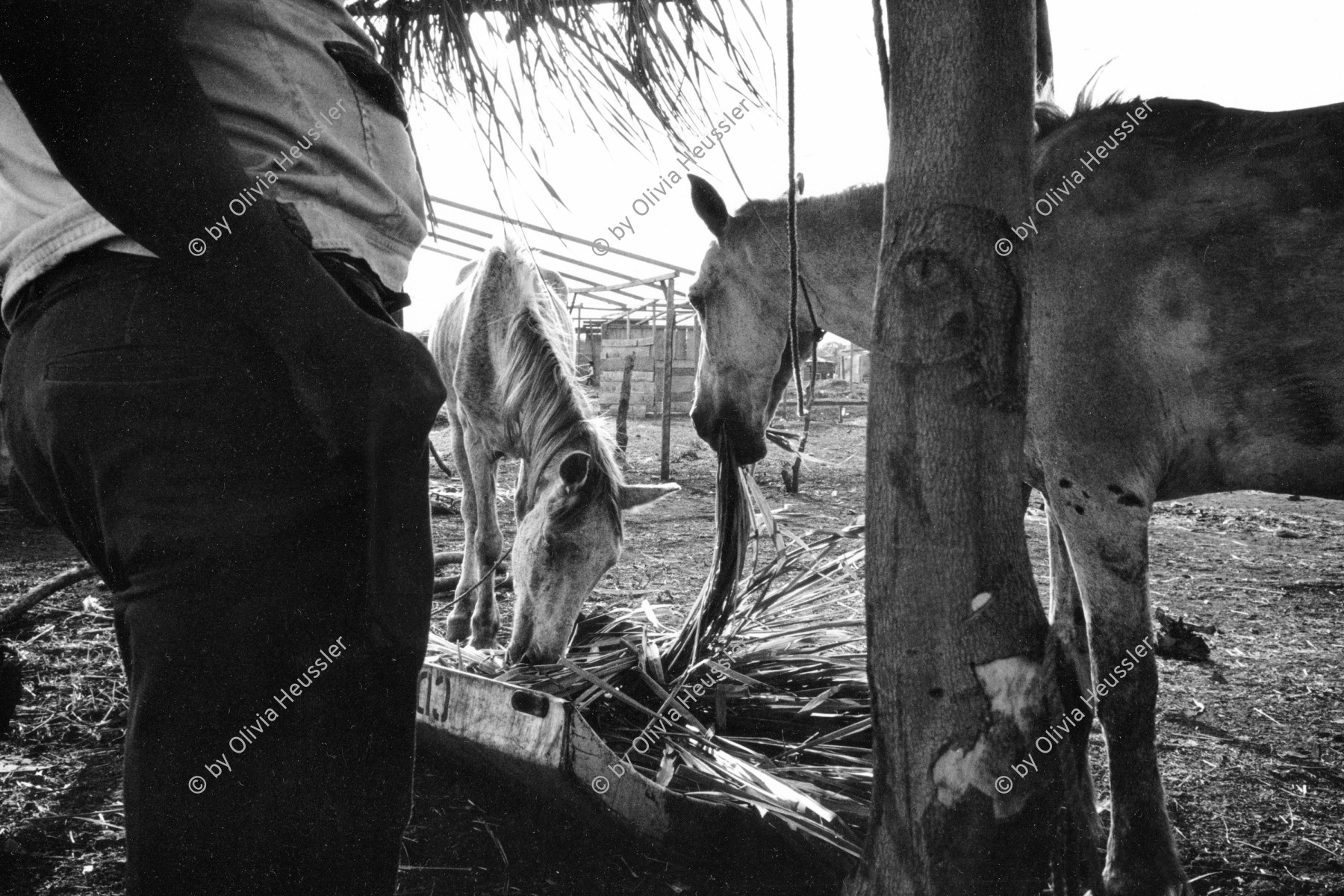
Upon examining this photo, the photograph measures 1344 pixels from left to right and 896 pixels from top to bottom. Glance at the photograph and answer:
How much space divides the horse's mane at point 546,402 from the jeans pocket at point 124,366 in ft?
9.01

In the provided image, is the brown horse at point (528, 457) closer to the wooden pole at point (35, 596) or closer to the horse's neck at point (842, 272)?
the horse's neck at point (842, 272)

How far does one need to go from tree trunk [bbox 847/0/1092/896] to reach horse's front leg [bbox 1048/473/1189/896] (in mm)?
971

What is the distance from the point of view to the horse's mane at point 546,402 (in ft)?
12.8

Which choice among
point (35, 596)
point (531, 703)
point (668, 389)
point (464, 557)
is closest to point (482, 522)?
point (464, 557)

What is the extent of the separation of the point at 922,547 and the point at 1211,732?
2.75m

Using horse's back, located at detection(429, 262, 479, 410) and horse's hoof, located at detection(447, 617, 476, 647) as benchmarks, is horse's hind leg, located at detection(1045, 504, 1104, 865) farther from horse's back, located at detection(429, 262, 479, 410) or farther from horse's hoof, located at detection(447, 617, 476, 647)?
horse's back, located at detection(429, 262, 479, 410)

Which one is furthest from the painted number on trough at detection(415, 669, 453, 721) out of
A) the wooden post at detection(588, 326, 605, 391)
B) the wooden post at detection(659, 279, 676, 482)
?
the wooden post at detection(588, 326, 605, 391)

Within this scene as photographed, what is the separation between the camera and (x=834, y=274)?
278 centimetres

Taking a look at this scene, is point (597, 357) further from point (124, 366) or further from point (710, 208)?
point (124, 366)

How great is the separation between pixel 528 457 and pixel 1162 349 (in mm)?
2934

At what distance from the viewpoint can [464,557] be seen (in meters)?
5.17

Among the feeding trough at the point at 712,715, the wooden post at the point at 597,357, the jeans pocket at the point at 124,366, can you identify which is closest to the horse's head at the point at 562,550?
the feeding trough at the point at 712,715

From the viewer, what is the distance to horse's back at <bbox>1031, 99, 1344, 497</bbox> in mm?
1957

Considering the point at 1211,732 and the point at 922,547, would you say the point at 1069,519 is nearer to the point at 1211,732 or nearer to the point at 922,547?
the point at 922,547
